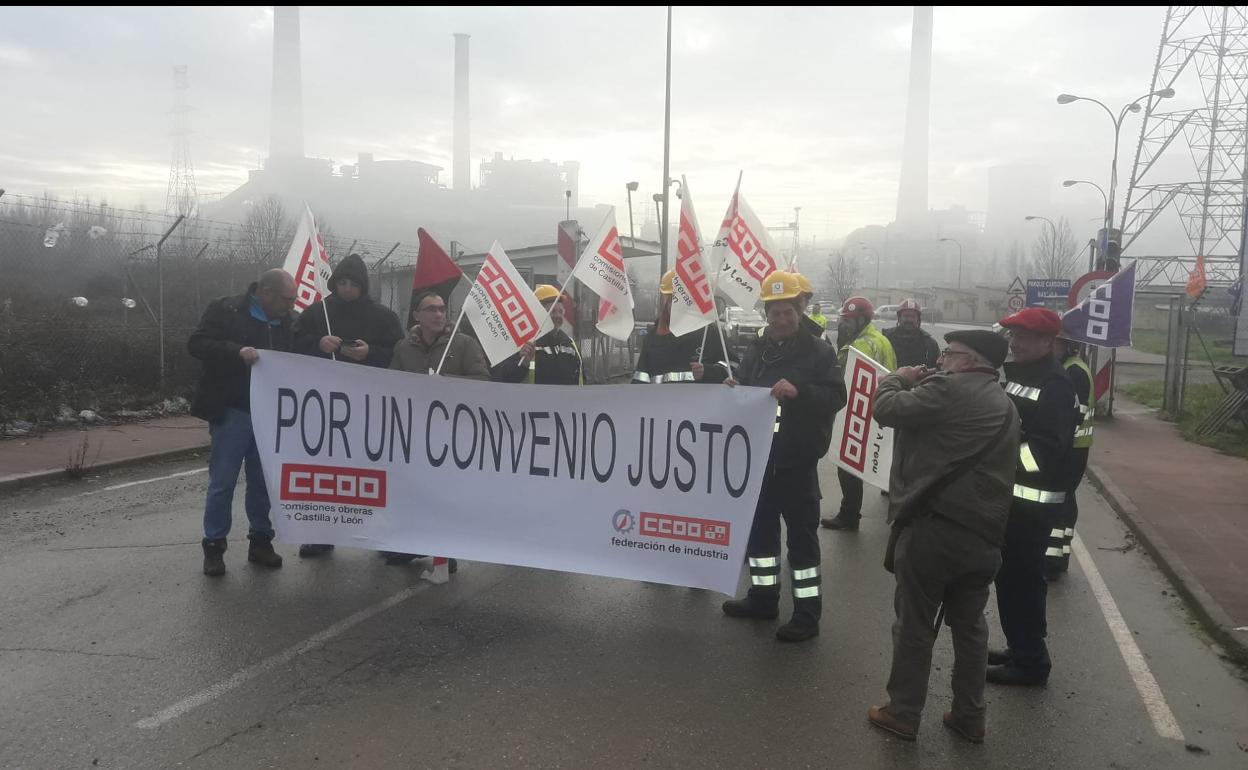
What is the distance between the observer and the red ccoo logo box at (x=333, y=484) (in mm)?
5590

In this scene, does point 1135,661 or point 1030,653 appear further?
point 1135,661

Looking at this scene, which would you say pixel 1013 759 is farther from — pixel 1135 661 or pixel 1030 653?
pixel 1135 661

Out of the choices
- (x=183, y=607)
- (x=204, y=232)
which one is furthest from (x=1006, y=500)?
(x=204, y=232)

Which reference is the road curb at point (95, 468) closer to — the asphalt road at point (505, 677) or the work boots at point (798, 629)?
the asphalt road at point (505, 677)

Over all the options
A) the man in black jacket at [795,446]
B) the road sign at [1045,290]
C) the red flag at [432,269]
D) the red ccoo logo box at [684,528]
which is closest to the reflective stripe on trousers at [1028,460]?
the man in black jacket at [795,446]

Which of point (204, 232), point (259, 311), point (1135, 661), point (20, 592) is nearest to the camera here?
point (1135, 661)

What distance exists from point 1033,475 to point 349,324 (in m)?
4.69

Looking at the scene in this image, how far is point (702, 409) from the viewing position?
513cm

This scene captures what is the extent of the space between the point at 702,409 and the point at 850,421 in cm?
118

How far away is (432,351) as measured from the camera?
6.40 meters

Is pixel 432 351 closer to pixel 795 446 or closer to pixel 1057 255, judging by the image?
pixel 795 446

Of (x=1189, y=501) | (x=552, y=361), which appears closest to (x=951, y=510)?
(x=552, y=361)

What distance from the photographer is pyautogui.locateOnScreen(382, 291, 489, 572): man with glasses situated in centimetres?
628

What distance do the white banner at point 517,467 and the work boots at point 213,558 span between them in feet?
1.77
